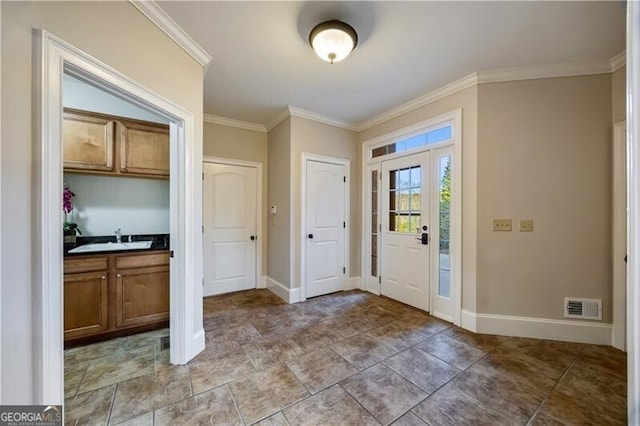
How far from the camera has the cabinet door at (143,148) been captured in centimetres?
280

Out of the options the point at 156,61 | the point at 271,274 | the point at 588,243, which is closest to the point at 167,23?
the point at 156,61

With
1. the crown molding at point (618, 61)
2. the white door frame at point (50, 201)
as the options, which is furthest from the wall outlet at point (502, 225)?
the white door frame at point (50, 201)

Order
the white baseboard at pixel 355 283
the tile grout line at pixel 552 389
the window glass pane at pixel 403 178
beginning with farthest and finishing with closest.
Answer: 1. the white baseboard at pixel 355 283
2. the window glass pane at pixel 403 178
3. the tile grout line at pixel 552 389

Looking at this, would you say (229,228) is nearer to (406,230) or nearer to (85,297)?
(85,297)

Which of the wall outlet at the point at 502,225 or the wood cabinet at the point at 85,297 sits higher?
the wall outlet at the point at 502,225

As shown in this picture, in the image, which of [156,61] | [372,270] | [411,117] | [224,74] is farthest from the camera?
[372,270]

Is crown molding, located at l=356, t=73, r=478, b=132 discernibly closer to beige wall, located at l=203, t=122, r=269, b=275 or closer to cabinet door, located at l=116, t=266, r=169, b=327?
beige wall, located at l=203, t=122, r=269, b=275

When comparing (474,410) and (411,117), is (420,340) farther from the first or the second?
(411,117)

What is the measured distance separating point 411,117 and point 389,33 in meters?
1.47

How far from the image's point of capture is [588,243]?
2.44 metres

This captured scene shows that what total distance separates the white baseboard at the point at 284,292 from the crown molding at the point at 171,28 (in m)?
2.84

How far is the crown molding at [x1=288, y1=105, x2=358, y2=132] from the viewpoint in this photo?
140 inches

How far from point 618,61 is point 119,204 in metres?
5.34

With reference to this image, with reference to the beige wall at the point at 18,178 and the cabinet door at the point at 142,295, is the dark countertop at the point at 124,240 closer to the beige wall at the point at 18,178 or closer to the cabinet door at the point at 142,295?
the cabinet door at the point at 142,295
